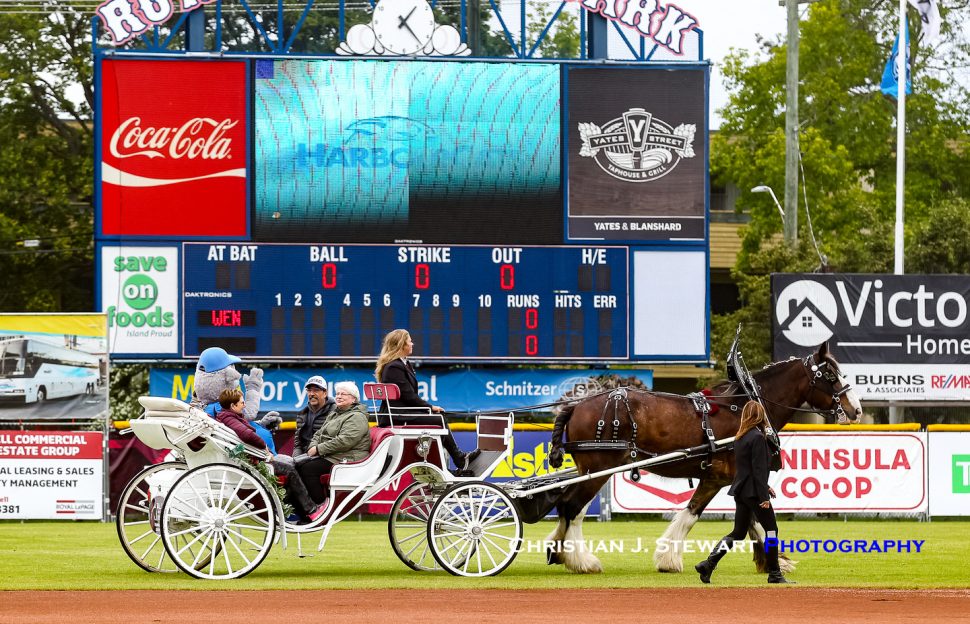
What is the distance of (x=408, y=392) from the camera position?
13641mm

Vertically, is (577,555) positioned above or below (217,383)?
below

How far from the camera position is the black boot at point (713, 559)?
42.2 feet

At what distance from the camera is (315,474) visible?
526 inches

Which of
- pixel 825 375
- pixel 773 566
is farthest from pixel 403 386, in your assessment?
pixel 825 375

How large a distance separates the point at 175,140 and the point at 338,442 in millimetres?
10108

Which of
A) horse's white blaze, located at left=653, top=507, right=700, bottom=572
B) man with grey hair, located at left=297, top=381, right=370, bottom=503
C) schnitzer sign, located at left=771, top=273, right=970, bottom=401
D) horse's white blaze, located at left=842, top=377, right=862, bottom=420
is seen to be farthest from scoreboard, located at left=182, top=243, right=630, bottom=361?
man with grey hair, located at left=297, top=381, right=370, bottom=503

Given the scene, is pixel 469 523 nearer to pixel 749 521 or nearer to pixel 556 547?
pixel 556 547

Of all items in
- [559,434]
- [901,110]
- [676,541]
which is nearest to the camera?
[676,541]

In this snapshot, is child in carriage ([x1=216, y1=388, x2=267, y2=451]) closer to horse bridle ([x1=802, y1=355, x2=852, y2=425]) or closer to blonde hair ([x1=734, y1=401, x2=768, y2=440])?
blonde hair ([x1=734, y1=401, x2=768, y2=440])

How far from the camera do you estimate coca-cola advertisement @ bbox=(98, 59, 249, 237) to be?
22172mm

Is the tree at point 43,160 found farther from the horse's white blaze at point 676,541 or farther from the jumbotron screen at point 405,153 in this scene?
the horse's white blaze at point 676,541

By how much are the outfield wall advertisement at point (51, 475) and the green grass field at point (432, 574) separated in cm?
176

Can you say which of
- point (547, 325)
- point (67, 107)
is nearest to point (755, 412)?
point (547, 325)

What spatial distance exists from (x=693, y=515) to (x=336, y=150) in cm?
995
